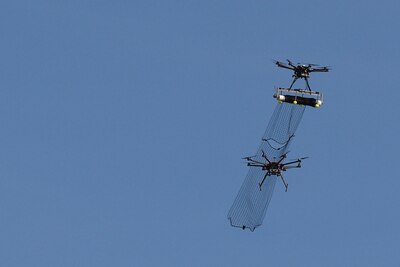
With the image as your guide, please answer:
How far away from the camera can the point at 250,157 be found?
7672 inches

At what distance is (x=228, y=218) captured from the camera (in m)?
177

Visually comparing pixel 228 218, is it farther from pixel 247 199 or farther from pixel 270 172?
pixel 270 172

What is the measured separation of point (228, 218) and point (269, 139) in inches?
770

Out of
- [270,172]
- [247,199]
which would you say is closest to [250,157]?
[270,172]

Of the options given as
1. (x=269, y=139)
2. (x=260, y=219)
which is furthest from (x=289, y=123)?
(x=260, y=219)

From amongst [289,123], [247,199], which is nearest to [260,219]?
[247,199]

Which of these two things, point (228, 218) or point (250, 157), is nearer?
point (228, 218)

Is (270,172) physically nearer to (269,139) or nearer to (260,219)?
(269,139)

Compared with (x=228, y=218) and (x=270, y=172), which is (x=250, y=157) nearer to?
(x=270, y=172)

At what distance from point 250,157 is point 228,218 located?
20561 mm

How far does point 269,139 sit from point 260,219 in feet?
64.1

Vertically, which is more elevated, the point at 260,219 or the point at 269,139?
the point at 269,139

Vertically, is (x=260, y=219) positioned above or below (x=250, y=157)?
below

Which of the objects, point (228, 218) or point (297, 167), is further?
point (297, 167)
